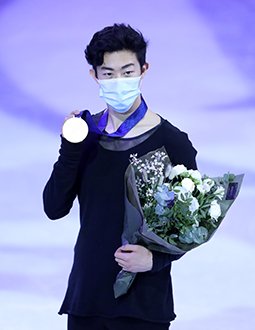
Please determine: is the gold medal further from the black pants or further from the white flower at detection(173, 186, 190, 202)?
the black pants

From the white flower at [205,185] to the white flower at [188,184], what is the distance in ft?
0.08

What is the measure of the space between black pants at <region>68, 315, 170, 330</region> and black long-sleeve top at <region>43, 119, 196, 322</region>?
0.02 metres

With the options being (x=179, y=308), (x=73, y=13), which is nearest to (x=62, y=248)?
(x=179, y=308)

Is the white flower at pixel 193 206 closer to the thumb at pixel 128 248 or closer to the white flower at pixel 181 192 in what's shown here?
the white flower at pixel 181 192

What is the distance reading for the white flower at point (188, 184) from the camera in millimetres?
2080

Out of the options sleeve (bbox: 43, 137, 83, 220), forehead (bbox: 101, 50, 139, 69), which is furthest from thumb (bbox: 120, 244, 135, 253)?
forehead (bbox: 101, 50, 139, 69)

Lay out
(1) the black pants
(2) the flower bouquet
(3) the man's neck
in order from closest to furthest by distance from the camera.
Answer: (2) the flower bouquet, (1) the black pants, (3) the man's neck

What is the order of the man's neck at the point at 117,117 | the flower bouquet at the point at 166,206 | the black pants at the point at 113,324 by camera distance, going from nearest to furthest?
the flower bouquet at the point at 166,206, the black pants at the point at 113,324, the man's neck at the point at 117,117

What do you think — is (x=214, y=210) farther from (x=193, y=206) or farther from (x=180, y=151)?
(x=180, y=151)

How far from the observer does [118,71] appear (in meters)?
2.24

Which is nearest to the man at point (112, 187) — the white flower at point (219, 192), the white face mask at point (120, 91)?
the white face mask at point (120, 91)

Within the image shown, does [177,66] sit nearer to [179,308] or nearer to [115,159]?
[179,308]

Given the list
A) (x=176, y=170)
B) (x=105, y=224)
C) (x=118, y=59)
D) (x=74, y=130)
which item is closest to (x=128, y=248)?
(x=105, y=224)

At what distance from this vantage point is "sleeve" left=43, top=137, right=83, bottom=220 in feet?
7.11
